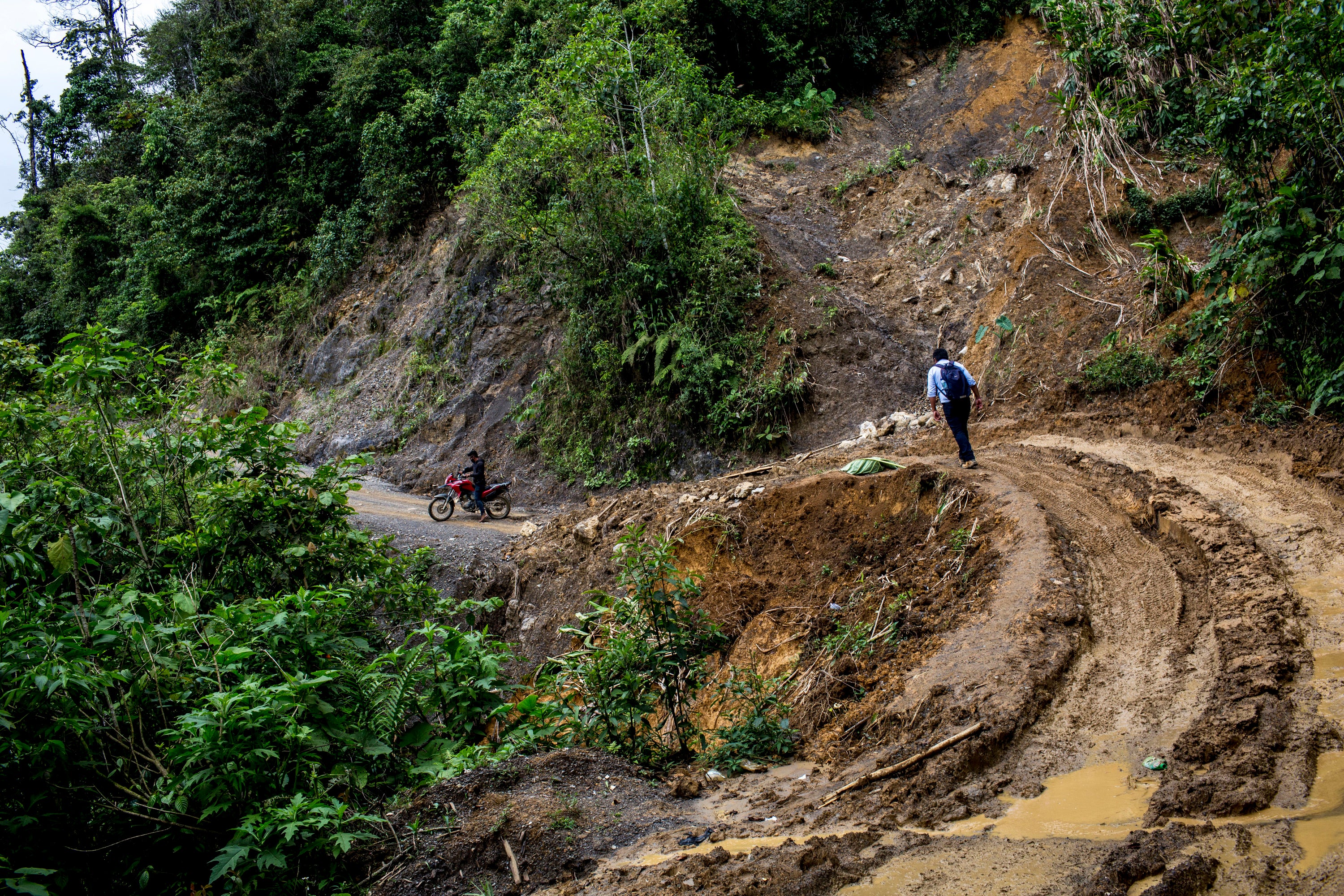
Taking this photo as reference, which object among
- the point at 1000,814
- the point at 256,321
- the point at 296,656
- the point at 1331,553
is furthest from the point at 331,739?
the point at 256,321

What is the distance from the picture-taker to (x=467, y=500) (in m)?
14.9

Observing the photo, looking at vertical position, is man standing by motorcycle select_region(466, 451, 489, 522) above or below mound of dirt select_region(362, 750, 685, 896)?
above

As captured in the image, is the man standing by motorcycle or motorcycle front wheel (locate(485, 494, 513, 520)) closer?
the man standing by motorcycle

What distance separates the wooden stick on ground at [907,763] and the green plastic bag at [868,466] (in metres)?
4.58

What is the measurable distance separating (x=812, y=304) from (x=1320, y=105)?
829 cm

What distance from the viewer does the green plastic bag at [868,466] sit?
8.54 meters

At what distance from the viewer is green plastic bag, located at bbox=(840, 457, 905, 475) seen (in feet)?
28.0

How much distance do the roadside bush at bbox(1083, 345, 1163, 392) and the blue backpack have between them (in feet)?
7.67

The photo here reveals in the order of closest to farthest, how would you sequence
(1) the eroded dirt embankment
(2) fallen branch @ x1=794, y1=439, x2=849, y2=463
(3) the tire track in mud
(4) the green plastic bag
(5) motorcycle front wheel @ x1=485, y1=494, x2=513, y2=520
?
(1) the eroded dirt embankment
(3) the tire track in mud
(4) the green plastic bag
(2) fallen branch @ x1=794, y1=439, x2=849, y2=463
(5) motorcycle front wheel @ x1=485, y1=494, x2=513, y2=520

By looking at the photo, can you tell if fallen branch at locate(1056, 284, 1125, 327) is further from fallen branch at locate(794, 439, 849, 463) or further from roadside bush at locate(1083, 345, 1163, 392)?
fallen branch at locate(794, 439, 849, 463)

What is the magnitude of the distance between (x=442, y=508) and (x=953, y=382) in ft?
33.1

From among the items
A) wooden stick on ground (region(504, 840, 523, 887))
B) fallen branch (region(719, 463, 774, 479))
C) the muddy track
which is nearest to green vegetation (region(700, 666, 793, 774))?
the muddy track

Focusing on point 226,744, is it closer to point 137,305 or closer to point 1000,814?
point 1000,814

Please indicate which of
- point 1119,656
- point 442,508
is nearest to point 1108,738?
point 1119,656
